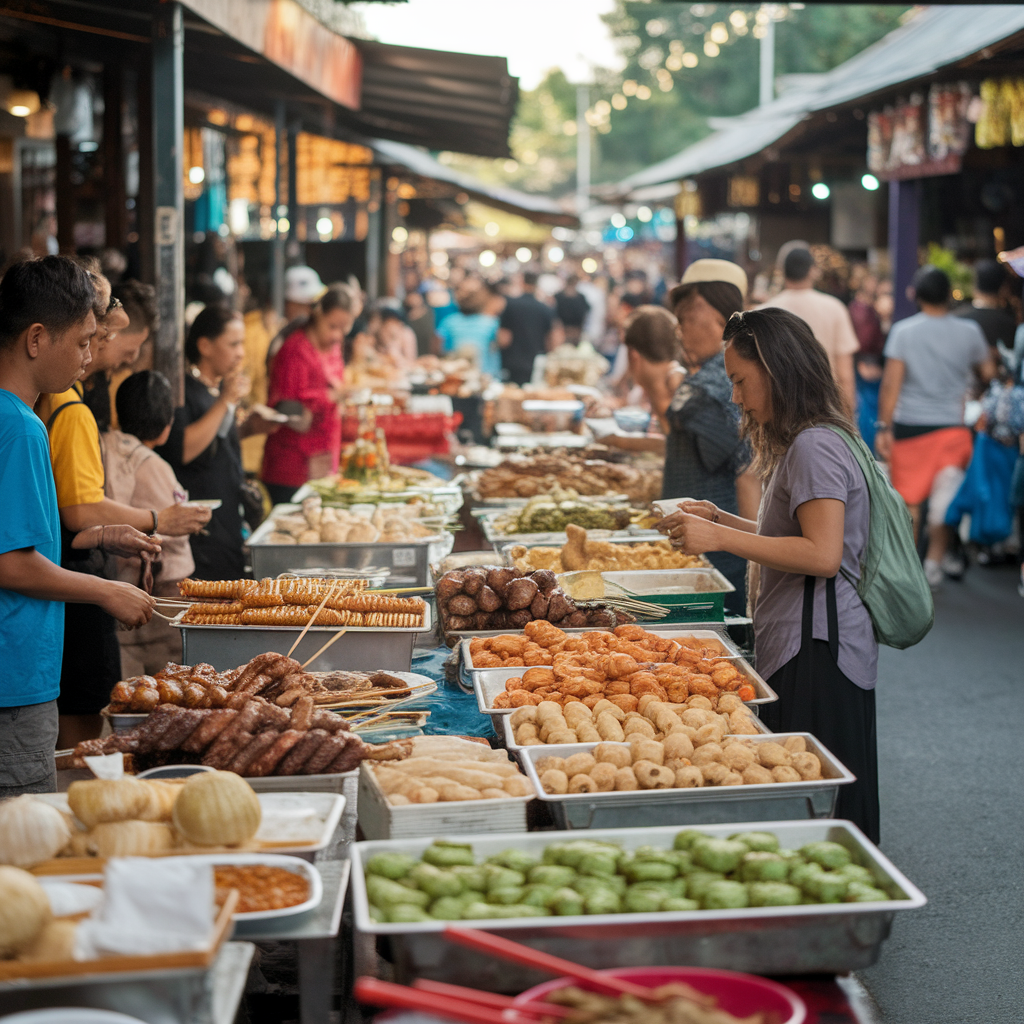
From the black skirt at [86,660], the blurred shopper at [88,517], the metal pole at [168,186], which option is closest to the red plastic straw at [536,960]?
the blurred shopper at [88,517]

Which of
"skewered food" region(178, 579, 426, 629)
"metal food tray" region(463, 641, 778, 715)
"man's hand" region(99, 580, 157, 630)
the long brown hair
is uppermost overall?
the long brown hair

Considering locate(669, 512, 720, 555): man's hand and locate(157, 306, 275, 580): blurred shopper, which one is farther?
locate(157, 306, 275, 580): blurred shopper

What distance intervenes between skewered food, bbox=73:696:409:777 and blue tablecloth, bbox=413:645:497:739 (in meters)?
0.54

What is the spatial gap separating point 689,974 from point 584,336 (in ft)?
60.2

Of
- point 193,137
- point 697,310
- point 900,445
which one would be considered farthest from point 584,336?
point 697,310

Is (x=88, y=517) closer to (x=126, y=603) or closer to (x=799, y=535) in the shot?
(x=126, y=603)

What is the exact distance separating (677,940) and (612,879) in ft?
0.67

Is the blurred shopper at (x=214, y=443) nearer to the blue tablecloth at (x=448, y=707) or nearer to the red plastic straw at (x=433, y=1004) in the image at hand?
the blue tablecloth at (x=448, y=707)

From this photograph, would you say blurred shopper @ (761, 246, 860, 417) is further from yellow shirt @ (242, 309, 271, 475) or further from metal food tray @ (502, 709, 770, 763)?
metal food tray @ (502, 709, 770, 763)

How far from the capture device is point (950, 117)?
9906 mm

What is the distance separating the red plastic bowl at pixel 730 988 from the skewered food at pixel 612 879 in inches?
7.0

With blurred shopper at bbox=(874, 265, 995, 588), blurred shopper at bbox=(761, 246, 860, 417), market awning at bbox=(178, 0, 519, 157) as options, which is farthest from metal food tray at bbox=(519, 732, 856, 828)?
blurred shopper at bbox=(874, 265, 995, 588)

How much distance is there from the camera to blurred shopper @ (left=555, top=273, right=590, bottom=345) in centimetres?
1862

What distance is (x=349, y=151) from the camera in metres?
16.0
